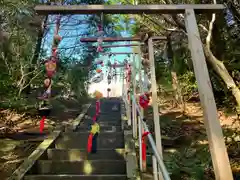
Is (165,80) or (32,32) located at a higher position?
(32,32)

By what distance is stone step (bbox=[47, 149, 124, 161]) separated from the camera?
214 inches

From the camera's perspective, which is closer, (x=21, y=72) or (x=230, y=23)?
(x=21, y=72)

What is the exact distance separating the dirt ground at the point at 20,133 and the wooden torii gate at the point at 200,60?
3.20 meters

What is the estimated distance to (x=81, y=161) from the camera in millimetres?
5062

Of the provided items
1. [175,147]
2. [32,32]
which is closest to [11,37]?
[32,32]

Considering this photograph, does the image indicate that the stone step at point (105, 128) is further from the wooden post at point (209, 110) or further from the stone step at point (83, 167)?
the wooden post at point (209, 110)

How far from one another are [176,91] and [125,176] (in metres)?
7.36

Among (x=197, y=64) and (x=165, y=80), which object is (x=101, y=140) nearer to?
(x=197, y=64)

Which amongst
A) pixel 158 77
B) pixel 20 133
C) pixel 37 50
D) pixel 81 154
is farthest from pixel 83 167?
pixel 158 77

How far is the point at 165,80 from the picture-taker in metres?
12.8

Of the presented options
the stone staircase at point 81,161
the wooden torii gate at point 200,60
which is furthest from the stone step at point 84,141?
the wooden torii gate at point 200,60

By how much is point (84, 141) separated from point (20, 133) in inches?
102

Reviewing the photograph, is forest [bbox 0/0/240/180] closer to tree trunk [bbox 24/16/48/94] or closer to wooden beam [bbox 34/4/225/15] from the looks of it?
tree trunk [bbox 24/16/48/94]

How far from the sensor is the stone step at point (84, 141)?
243 inches
